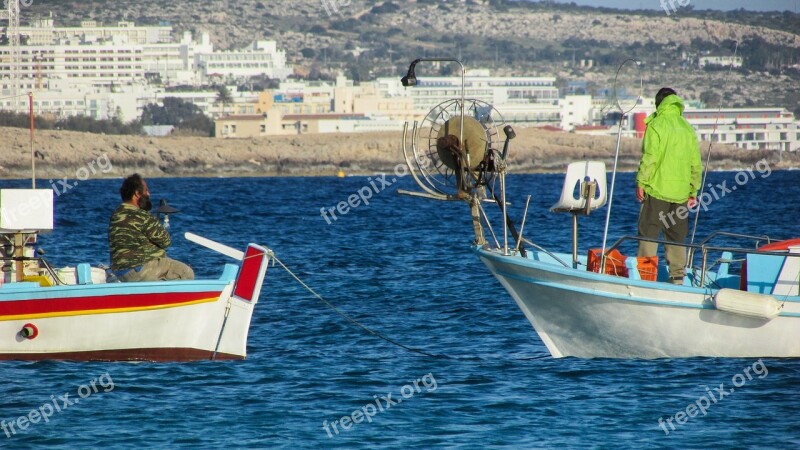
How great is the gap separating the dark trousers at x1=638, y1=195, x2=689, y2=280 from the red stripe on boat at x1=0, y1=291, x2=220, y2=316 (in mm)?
4289

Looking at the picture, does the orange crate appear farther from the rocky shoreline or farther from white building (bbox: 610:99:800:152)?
white building (bbox: 610:99:800:152)

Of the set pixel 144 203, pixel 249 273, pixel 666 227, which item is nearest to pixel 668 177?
pixel 666 227

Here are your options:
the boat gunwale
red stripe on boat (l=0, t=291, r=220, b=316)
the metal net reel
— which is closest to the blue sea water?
red stripe on boat (l=0, t=291, r=220, b=316)

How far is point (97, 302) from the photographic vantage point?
12.1 metres

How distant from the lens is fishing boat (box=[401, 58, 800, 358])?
37.5 ft

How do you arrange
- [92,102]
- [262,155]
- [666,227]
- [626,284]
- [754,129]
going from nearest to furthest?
[626,284] → [666,227] → [262,155] → [754,129] → [92,102]

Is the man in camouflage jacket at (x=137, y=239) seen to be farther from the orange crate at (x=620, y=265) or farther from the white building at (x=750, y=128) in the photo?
the white building at (x=750, y=128)

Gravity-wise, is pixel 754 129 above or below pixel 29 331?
below

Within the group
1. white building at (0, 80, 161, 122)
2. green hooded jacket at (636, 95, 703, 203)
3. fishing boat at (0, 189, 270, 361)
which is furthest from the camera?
white building at (0, 80, 161, 122)

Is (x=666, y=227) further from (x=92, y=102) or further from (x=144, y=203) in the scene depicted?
(x=92, y=102)

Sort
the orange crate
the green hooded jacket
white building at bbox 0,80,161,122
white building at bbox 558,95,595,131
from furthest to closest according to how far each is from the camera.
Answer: white building at bbox 558,95,595,131, white building at bbox 0,80,161,122, the orange crate, the green hooded jacket

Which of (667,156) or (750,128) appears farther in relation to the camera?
(750,128)

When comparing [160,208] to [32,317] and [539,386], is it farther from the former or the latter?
[539,386]

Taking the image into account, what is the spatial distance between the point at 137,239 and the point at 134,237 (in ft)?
0.13
